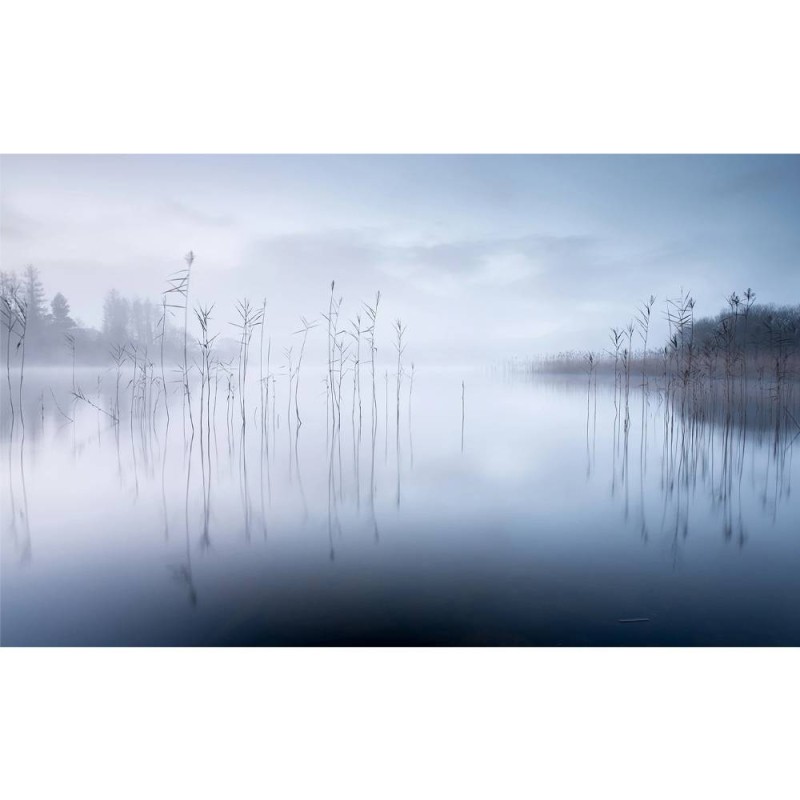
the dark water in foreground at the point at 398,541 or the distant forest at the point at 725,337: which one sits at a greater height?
the distant forest at the point at 725,337

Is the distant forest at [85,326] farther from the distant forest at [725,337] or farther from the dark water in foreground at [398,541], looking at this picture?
the distant forest at [725,337]

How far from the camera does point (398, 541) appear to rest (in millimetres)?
3086

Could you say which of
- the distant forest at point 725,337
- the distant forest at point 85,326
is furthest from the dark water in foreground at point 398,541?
the distant forest at point 85,326

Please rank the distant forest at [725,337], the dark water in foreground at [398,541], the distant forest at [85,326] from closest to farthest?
the dark water in foreground at [398,541] < the distant forest at [725,337] < the distant forest at [85,326]

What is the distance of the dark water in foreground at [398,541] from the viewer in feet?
7.52

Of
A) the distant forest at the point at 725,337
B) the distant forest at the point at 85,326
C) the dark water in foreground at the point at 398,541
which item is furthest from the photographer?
the distant forest at the point at 85,326

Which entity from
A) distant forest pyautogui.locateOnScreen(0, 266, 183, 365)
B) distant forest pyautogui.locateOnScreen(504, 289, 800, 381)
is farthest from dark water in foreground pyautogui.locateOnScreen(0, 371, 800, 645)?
distant forest pyautogui.locateOnScreen(0, 266, 183, 365)

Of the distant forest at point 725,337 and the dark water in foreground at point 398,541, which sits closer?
the dark water in foreground at point 398,541

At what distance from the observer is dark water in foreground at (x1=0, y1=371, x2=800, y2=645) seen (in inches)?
90.3

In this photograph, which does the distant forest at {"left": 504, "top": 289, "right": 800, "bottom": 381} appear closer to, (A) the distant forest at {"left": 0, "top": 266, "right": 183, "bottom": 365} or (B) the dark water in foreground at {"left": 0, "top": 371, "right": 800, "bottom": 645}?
(B) the dark water in foreground at {"left": 0, "top": 371, "right": 800, "bottom": 645}

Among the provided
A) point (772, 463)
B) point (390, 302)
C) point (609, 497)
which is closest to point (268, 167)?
point (390, 302)

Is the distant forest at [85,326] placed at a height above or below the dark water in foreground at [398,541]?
above

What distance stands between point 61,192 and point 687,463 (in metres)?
7.32

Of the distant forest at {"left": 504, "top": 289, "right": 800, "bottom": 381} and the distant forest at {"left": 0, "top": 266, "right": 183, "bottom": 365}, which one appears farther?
the distant forest at {"left": 0, "top": 266, "right": 183, "bottom": 365}
